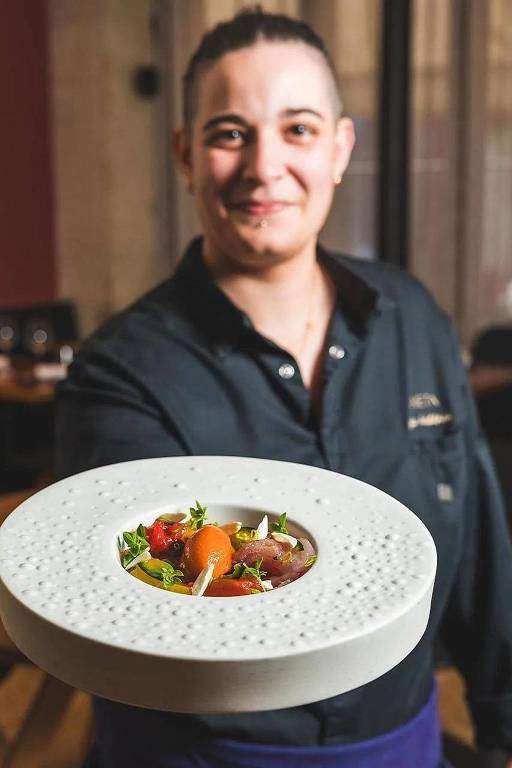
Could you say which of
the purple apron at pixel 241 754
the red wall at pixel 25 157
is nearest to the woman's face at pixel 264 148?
the purple apron at pixel 241 754

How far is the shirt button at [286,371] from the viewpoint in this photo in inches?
26.3

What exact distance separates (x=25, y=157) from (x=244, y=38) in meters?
3.86

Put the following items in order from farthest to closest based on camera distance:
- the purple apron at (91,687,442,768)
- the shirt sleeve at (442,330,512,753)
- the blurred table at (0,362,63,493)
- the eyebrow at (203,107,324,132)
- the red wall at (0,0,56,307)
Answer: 1. the red wall at (0,0,56,307)
2. the blurred table at (0,362,63,493)
3. the shirt sleeve at (442,330,512,753)
4. the purple apron at (91,687,442,768)
5. the eyebrow at (203,107,324,132)

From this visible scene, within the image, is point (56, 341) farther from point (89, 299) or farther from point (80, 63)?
point (80, 63)

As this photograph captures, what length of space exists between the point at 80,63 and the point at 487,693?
3.92 meters

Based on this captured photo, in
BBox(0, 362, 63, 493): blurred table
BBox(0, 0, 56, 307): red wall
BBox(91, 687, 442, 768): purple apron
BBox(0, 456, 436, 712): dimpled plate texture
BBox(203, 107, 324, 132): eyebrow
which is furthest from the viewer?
BBox(0, 0, 56, 307): red wall

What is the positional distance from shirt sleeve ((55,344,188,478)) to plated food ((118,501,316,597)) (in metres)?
0.18

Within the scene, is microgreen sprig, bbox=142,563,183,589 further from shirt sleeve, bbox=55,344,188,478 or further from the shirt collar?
the shirt collar

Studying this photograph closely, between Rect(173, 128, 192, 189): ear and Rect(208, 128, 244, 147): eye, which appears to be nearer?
Rect(208, 128, 244, 147): eye

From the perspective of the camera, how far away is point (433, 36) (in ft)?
12.6

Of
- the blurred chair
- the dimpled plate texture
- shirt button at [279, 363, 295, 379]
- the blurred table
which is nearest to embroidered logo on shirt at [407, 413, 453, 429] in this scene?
shirt button at [279, 363, 295, 379]

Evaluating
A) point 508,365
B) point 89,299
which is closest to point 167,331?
point 508,365

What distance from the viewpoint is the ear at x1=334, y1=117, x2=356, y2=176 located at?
65 cm

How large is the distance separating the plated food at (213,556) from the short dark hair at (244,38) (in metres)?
0.35
